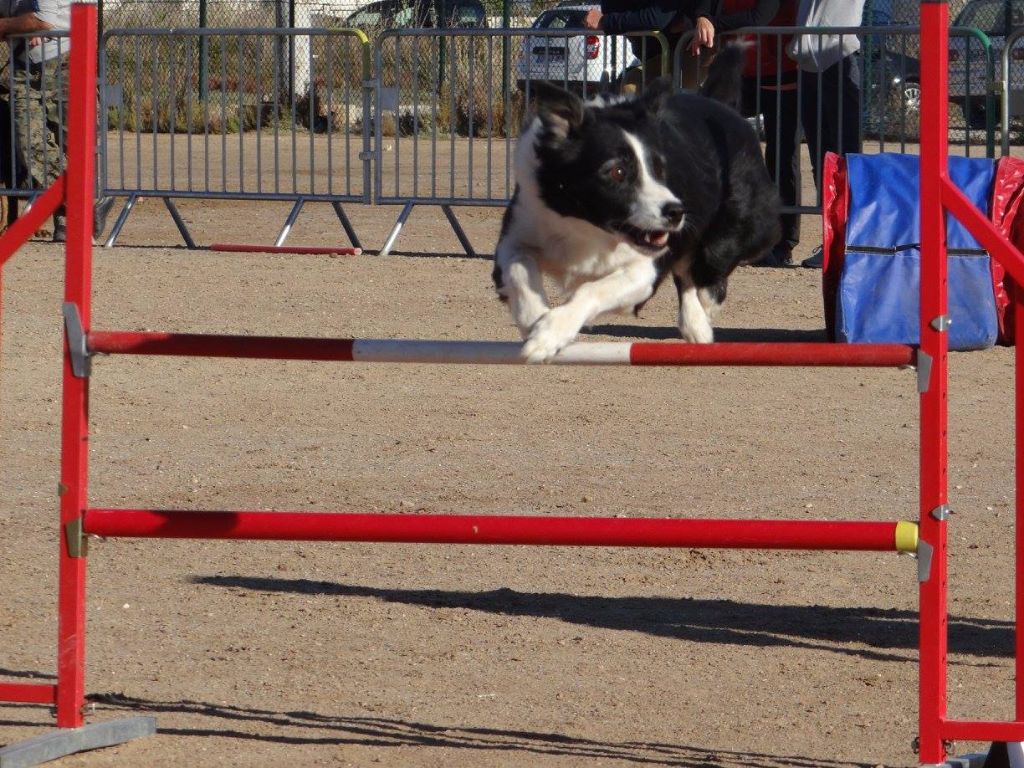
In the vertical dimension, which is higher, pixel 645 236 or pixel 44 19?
pixel 44 19

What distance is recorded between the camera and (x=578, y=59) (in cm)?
1227

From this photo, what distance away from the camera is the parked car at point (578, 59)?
11.0 meters

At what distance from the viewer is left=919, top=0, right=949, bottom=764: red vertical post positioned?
11.7 ft

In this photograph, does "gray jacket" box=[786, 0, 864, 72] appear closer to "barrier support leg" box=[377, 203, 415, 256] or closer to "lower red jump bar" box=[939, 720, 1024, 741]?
"barrier support leg" box=[377, 203, 415, 256]

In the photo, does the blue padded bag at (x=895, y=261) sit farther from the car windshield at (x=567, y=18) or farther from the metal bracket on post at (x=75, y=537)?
the car windshield at (x=567, y=18)

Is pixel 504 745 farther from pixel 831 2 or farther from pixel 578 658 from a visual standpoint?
pixel 831 2

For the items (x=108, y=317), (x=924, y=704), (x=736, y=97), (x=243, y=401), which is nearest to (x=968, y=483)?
(x=736, y=97)

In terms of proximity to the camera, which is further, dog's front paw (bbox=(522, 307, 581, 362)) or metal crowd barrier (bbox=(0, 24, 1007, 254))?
metal crowd barrier (bbox=(0, 24, 1007, 254))

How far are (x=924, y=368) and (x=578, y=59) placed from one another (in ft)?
29.5

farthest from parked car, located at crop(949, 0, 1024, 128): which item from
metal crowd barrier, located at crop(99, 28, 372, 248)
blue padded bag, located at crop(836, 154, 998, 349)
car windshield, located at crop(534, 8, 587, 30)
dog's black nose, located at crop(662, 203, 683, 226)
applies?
dog's black nose, located at crop(662, 203, 683, 226)

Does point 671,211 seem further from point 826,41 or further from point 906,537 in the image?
point 826,41

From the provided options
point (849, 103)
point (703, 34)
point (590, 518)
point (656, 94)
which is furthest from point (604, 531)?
point (849, 103)

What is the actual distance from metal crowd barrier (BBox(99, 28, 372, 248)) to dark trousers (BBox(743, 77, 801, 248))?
279cm

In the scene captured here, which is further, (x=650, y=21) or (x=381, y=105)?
(x=381, y=105)
